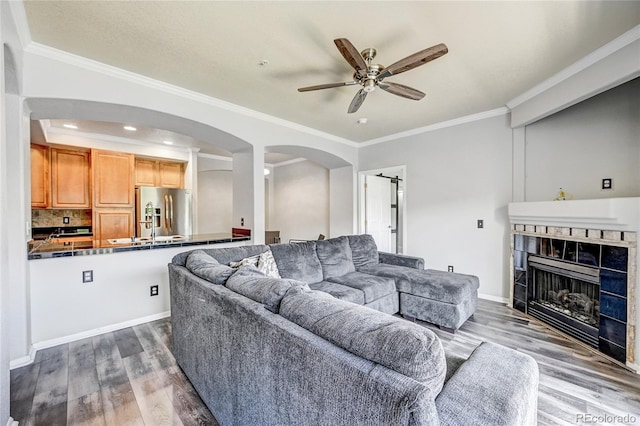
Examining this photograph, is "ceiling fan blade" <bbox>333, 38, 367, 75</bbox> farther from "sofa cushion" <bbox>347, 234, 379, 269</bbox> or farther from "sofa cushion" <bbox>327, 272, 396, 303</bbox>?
"sofa cushion" <bbox>347, 234, 379, 269</bbox>

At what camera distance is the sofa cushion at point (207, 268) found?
5.61 feet

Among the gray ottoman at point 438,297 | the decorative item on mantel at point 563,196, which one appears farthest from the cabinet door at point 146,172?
the decorative item on mantel at point 563,196

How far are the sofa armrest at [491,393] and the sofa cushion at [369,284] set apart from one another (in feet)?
5.43

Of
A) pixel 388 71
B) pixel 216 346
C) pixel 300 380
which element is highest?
pixel 388 71

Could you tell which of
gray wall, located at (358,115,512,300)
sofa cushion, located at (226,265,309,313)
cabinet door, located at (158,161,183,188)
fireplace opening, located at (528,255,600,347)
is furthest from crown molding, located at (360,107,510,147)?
cabinet door, located at (158,161,183,188)

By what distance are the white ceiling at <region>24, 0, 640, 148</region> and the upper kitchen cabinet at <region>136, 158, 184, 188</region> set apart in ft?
10.4

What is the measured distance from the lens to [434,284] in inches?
114

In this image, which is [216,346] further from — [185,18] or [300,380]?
[185,18]

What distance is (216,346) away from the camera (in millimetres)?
1523

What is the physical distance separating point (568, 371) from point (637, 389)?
359mm

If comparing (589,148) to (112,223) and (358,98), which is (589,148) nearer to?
(358,98)

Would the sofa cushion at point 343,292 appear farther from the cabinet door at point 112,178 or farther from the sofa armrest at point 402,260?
the cabinet door at point 112,178

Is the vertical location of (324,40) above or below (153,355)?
above

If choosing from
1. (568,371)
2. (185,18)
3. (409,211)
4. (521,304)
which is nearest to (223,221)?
(409,211)
